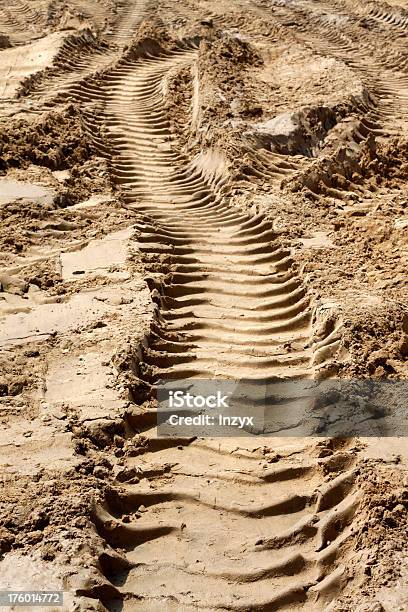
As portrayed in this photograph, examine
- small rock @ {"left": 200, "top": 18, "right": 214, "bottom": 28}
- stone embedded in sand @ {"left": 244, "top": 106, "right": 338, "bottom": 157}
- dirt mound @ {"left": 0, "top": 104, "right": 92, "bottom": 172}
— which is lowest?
dirt mound @ {"left": 0, "top": 104, "right": 92, "bottom": 172}

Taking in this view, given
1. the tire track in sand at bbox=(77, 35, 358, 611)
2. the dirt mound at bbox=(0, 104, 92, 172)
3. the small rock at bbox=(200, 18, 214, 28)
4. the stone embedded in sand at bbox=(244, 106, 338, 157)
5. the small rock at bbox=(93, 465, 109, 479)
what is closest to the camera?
the tire track in sand at bbox=(77, 35, 358, 611)

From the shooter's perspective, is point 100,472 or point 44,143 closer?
point 100,472

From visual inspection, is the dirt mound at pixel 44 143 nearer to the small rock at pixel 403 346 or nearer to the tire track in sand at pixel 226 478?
the tire track in sand at pixel 226 478

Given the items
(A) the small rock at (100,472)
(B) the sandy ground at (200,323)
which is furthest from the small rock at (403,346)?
(A) the small rock at (100,472)

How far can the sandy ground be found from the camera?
11.3ft

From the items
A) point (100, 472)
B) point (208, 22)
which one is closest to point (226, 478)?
point (100, 472)

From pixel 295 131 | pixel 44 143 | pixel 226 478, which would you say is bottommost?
pixel 226 478

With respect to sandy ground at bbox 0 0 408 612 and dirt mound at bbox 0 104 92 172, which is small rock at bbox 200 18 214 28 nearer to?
sandy ground at bbox 0 0 408 612

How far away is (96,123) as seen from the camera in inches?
349

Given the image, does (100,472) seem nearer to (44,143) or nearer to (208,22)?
(44,143)

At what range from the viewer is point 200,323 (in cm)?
527

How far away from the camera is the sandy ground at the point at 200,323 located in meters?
3.46

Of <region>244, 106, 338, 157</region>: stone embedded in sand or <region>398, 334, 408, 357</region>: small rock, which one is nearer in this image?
<region>398, 334, 408, 357</region>: small rock

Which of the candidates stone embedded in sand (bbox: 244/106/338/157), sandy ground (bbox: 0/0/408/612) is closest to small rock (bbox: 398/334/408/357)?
sandy ground (bbox: 0/0/408/612)
